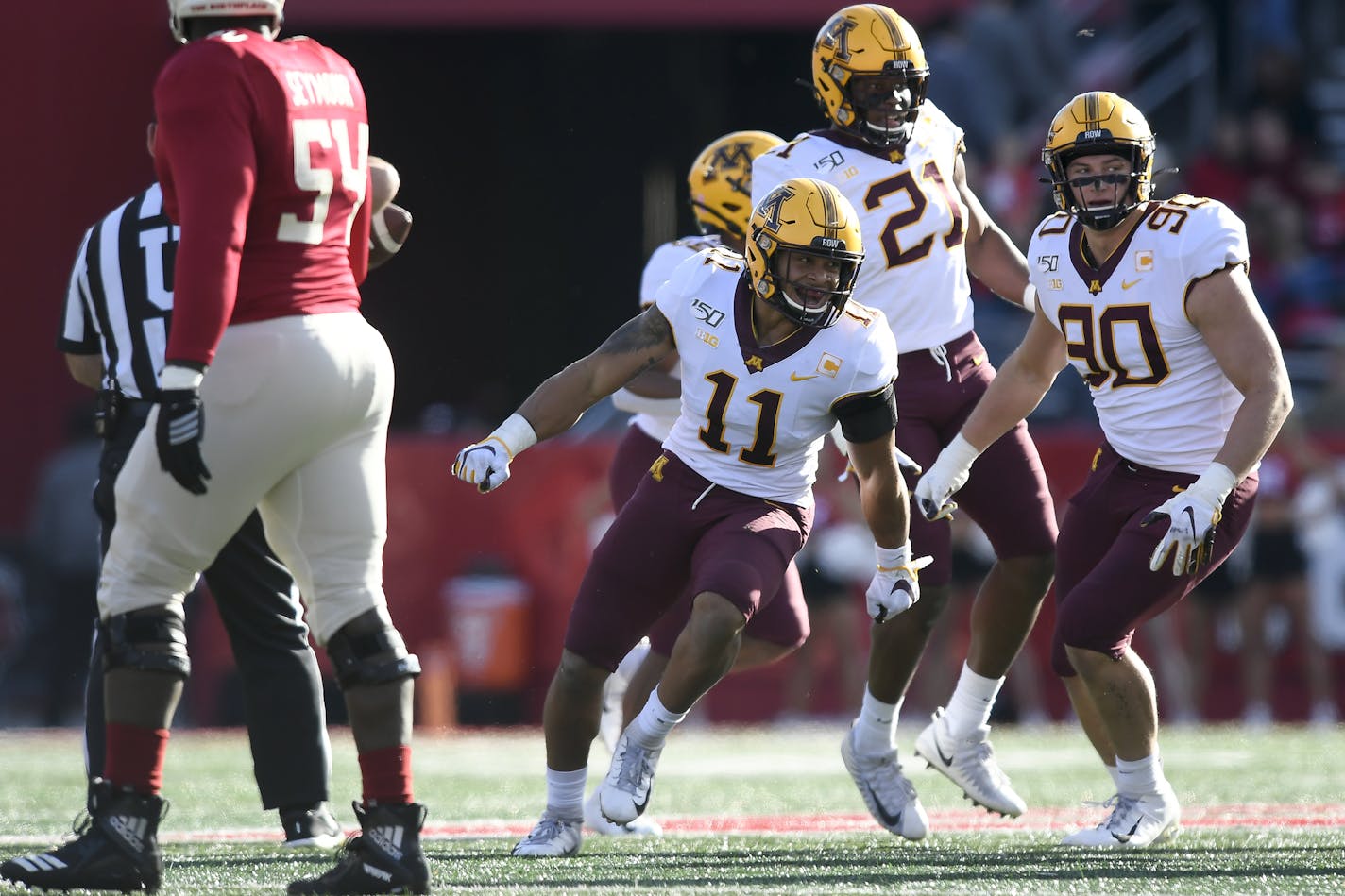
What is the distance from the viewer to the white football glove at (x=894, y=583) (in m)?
5.17

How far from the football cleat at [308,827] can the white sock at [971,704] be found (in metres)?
1.77

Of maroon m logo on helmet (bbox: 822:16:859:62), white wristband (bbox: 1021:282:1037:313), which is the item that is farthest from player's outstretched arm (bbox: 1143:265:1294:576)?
maroon m logo on helmet (bbox: 822:16:859:62)

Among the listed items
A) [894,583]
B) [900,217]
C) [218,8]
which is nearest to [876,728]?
[894,583]

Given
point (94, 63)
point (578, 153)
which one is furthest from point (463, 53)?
point (94, 63)

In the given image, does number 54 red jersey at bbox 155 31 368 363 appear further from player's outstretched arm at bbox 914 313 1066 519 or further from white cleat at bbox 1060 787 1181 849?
white cleat at bbox 1060 787 1181 849

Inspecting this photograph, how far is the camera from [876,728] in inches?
227

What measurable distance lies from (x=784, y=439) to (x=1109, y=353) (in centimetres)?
93

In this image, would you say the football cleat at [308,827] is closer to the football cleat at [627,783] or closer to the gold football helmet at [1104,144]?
the football cleat at [627,783]

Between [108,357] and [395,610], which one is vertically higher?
[108,357]

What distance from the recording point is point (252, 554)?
207 inches

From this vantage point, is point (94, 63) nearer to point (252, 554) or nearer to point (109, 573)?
point (252, 554)

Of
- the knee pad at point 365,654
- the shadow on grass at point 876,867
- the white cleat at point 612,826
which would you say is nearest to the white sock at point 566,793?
the shadow on grass at point 876,867

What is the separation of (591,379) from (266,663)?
1206 millimetres

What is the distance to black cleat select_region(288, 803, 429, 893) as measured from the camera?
4.09 metres
